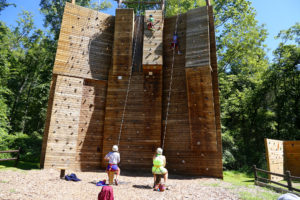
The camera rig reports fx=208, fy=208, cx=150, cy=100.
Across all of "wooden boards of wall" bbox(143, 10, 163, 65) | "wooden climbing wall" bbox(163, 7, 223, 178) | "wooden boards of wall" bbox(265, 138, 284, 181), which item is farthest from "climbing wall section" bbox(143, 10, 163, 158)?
"wooden boards of wall" bbox(265, 138, 284, 181)

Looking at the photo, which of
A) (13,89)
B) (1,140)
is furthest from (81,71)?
(13,89)

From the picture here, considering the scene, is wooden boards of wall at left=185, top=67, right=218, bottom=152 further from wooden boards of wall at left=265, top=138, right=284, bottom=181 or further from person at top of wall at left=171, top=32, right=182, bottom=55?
wooden boards of wall at left=265, top=138, right=284, bottom=181

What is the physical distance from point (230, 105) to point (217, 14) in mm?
8738

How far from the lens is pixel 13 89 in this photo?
2309 cm

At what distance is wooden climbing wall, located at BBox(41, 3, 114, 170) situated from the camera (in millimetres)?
10664

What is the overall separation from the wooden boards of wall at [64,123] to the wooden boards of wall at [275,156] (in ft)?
32.3

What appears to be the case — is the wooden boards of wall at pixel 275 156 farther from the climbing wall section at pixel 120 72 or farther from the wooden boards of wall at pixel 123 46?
the wooden boards of wall at pixel 123 46

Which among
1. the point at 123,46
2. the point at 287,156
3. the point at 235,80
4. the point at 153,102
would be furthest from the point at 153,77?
the point at 235,80

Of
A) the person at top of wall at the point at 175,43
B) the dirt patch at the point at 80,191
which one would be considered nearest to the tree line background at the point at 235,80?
the person at top of wall at the point at 175,43

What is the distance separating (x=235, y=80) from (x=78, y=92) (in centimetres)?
1538

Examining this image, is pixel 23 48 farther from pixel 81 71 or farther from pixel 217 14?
pixel 217 14

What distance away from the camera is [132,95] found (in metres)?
12.0

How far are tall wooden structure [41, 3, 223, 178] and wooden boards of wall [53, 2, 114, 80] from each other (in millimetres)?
53

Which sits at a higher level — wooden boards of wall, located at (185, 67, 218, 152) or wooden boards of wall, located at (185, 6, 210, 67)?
wooden boards of wall, located at (185, 6, 210, 67)
